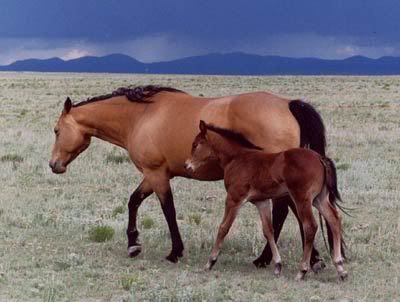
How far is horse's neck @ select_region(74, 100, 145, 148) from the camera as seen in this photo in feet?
29.6

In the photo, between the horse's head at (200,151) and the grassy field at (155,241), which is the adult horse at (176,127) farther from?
the grassy field at (155,241)

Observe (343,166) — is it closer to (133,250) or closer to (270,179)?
(133,250)

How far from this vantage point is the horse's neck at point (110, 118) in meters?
9.02

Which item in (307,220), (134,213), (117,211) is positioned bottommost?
(117,211)

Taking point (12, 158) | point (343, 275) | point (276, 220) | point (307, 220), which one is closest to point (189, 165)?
point (276, 220)

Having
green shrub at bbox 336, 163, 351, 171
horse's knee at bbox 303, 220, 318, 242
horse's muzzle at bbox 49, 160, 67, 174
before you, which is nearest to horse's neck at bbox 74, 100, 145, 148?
horse's muzzle at bbox 49, 160, 67, 174

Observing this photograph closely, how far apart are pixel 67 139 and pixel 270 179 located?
2.99 m

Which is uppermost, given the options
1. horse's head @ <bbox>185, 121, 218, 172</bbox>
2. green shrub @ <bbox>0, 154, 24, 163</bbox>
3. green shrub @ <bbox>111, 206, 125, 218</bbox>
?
horse's head @ <bbox>185, 121, 218, 172</bbox>

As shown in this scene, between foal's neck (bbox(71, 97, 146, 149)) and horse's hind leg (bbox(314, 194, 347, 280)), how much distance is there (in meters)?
2.48

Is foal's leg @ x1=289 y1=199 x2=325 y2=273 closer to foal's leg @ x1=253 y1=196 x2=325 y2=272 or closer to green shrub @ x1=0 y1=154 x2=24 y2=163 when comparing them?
foal's leg @ x1=253 y1=196 x2=325 y2=272

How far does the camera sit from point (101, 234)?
31.5 feet

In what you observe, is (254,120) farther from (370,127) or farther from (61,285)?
(370,127)

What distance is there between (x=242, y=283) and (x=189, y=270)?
0.82 meters

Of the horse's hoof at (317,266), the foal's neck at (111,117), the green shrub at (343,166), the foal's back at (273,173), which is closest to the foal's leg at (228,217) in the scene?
the foal's back at (273,173)
